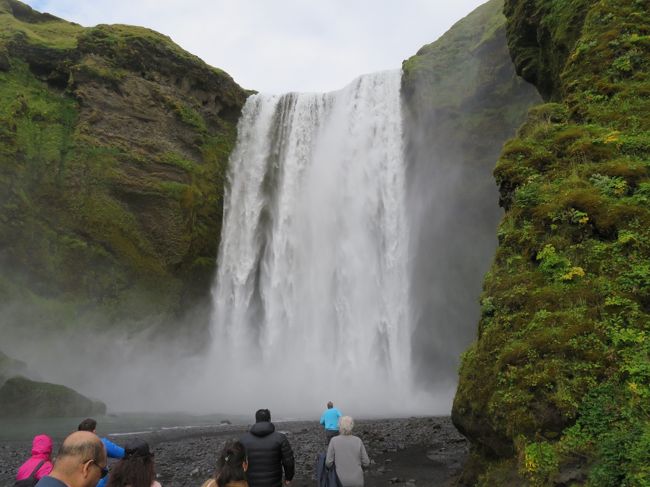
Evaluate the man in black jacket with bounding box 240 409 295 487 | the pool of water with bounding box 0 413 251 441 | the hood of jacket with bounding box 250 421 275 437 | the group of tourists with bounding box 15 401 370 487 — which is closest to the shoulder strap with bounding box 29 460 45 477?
the group of tourists with bounding box 15 401 370 487

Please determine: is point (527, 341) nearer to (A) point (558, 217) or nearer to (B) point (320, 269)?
(A) point (558, 217)

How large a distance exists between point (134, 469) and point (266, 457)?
62.5 inches

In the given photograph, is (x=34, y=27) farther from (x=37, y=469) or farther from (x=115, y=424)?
(x=37, y=469)

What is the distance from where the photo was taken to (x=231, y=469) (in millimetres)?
3516

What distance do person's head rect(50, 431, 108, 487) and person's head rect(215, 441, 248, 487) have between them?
3.34 ft

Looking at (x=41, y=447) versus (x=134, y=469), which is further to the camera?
(x=41, y=447)

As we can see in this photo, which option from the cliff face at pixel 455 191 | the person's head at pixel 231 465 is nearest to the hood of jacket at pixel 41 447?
the person's head at pixel 231 465

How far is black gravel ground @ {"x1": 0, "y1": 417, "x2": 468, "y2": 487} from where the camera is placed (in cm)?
1008

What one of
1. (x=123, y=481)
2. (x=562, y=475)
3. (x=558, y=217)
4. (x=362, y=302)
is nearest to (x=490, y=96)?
(x=362, y=302)

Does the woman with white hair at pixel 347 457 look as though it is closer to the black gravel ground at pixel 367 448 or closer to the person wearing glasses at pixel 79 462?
the person wearing glasses at pixel 79 462

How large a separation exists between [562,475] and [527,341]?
6.21 feet

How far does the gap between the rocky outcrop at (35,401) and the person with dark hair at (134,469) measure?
20.8 m

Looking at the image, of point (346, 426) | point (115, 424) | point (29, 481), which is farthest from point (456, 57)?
point (29, 481)

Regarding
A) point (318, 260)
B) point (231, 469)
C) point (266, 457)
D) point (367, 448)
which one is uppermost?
point (318, 260)
